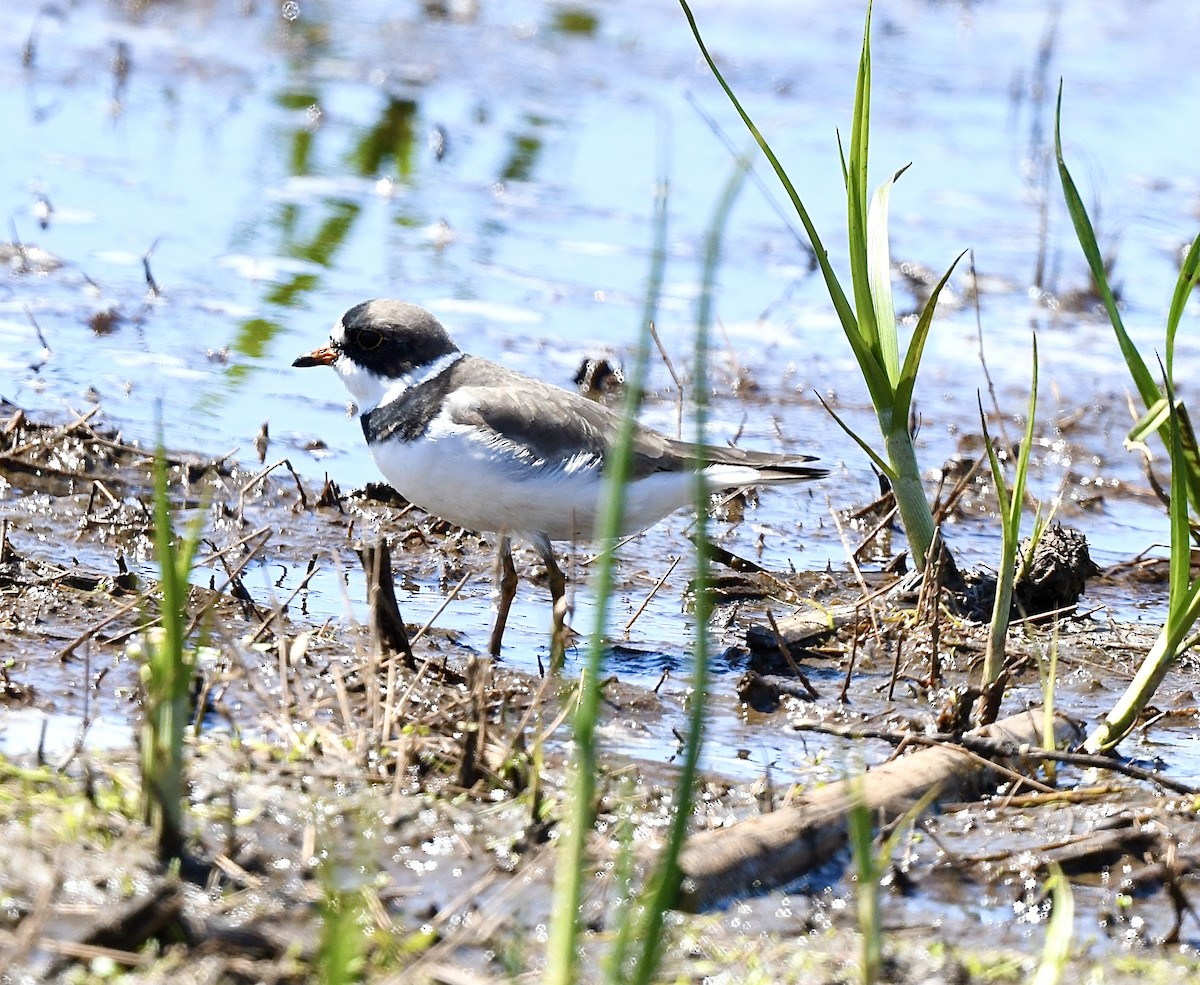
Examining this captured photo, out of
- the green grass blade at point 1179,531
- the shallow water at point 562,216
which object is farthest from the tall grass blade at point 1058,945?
the shallow water at point 562,216

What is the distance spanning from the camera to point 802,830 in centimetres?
416

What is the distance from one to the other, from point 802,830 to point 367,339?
3.11 m

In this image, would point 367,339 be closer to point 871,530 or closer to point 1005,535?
point 871,530

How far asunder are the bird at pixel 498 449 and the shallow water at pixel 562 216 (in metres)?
0.39

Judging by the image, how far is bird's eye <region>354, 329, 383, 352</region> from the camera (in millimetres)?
6602

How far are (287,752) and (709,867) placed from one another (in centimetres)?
110

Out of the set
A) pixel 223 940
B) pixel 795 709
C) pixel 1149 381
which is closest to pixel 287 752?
pixel 223 940

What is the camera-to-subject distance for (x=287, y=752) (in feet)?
14.3

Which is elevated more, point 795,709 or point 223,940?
point 223,940

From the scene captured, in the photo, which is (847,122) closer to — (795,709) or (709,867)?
(795,709)

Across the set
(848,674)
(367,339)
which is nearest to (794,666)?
(848,674)

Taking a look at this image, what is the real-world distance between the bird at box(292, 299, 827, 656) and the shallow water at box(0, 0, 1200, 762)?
0.39 m

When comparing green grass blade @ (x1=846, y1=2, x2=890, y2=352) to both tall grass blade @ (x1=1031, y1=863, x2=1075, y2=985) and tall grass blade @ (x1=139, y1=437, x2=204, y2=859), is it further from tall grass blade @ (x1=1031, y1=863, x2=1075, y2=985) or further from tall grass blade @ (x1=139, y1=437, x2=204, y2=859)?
tall grass blade @ (x1=139, y1=437, x2=204, y2=859)

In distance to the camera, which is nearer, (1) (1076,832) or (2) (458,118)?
(1) (1076,832)
